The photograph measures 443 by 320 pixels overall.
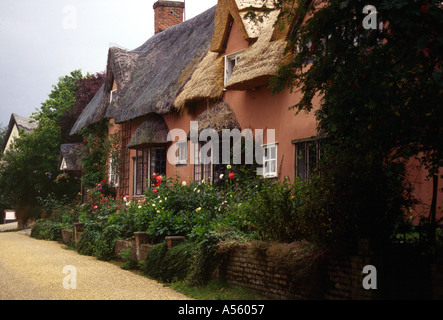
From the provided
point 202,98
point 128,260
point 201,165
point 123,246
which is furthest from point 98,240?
point 202,98

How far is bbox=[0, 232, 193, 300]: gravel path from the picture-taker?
7.28 m

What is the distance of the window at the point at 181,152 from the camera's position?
56.1 feet

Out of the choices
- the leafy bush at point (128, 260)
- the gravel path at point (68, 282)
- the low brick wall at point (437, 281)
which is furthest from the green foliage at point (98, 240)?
the low brick wall at point (437, 281)

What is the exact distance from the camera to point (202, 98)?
50.5 ft

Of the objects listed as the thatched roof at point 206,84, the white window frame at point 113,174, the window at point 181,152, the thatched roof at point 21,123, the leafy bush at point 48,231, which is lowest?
the leafy bush at point 48,231

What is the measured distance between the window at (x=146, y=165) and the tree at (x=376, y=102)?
12.2 m

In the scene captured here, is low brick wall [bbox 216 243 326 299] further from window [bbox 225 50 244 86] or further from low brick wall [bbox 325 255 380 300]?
window [bbox 225 50 244 86]

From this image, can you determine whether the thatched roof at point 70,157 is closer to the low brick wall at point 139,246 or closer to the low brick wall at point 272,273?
the low brick wall at point 139,246

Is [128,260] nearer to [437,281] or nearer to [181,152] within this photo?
[437,281]

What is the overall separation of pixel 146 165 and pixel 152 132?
184 centimetres
